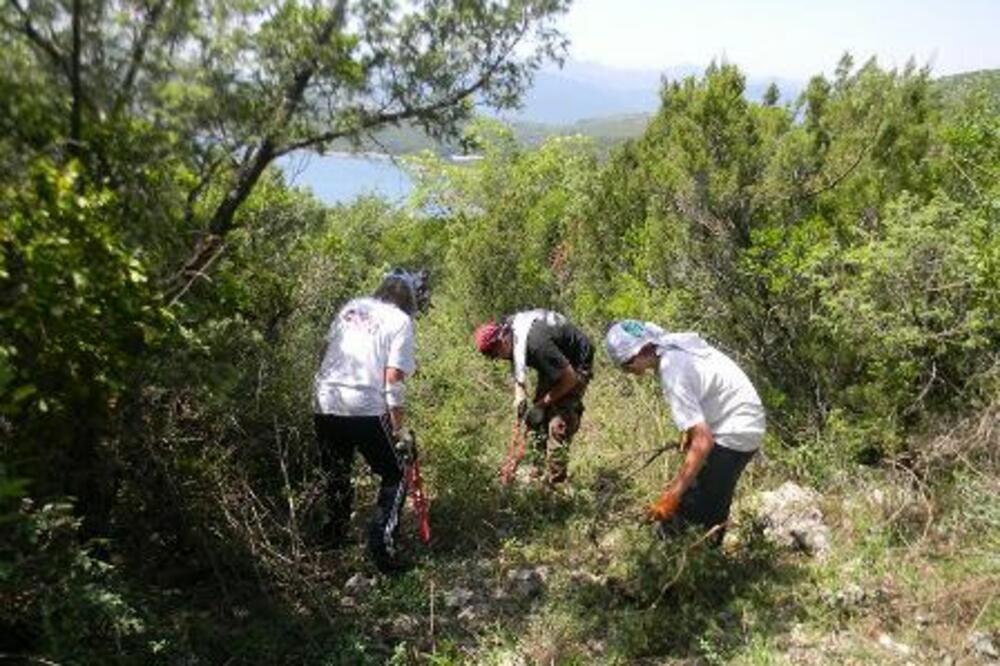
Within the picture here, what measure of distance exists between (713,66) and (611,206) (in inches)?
92.1

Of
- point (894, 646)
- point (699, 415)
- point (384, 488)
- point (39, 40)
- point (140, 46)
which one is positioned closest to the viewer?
point (39, 40)

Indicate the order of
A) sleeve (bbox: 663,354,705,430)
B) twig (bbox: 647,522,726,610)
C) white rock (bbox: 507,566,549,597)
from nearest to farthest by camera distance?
twig (bbox: 647,522,726,610)
sleeve (bbox: 663,354,705,430)
white rock (bbox: 507,566,549,597)

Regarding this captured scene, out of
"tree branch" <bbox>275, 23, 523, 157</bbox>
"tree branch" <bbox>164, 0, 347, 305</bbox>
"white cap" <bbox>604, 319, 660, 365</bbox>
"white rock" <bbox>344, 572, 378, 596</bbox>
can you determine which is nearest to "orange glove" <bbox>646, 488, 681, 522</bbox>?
"white cap" <bbox>604, 319, 660, 365</bbox>

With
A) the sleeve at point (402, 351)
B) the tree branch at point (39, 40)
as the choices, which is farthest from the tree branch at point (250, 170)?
the sleeve at point (402, 351)

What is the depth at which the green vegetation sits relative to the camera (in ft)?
11.4

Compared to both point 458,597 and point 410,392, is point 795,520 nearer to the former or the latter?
point 458,597

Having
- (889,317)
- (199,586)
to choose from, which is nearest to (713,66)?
(889,317)

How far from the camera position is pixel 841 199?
6602mm

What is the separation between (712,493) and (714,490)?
0.02 meters

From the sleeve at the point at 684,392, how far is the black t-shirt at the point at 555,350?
154 centimetres

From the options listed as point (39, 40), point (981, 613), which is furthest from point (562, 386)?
point (39, 40)

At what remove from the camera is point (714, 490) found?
15.0ft

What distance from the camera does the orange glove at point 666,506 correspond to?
4375 millimetres

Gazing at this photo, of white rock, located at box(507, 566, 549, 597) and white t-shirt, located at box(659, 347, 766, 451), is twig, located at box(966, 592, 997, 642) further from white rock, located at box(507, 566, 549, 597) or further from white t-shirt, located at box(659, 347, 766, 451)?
white rock, located at box(507, 566, 549, 597)
